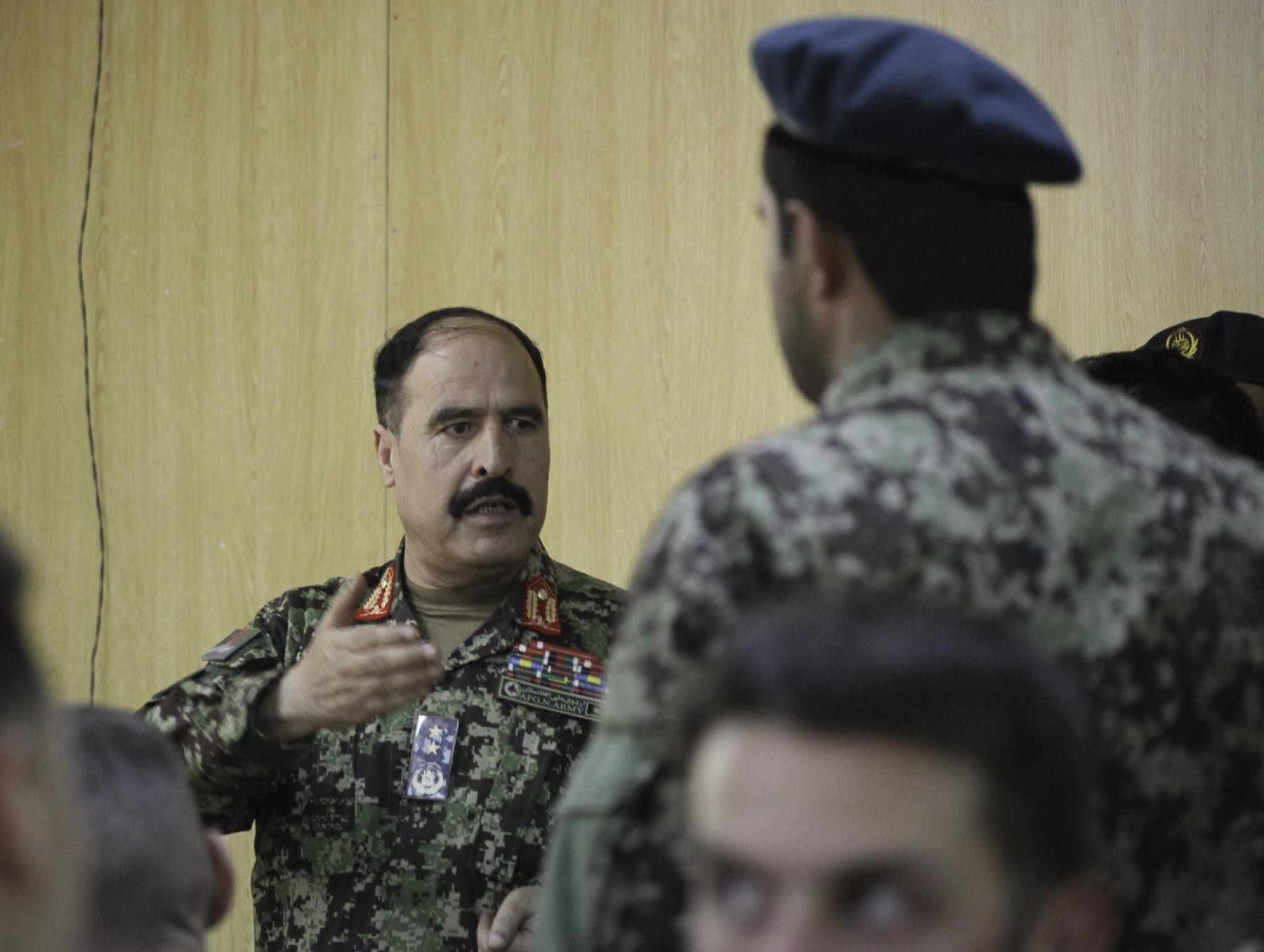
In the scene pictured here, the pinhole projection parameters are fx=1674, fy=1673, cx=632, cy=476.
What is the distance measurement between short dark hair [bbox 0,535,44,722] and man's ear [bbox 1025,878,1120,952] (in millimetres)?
506

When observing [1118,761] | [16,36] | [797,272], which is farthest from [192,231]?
[1118,761]

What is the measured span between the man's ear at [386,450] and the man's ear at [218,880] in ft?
5.47

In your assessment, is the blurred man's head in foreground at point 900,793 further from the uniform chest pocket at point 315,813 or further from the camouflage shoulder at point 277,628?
the camouflage shoulder at point 277,628

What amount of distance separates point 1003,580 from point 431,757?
1.37 meters

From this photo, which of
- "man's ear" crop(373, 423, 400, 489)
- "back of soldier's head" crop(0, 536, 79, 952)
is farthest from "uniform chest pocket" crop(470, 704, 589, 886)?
"back of soldier's head" crop(0, 536, 79, 952)

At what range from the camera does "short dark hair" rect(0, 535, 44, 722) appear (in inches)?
27.7

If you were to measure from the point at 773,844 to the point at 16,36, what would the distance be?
162 inches

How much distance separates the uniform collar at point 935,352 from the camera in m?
1.25

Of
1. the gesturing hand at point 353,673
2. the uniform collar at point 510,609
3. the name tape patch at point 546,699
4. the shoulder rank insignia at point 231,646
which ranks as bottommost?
the name tape patch at point 546,699

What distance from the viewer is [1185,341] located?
8.55ft

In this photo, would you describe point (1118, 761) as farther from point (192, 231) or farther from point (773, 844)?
point (192, 231)

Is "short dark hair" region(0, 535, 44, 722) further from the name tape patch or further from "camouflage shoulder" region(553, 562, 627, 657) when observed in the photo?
"camouflage shoulder" region(553, 562, 627, 657)

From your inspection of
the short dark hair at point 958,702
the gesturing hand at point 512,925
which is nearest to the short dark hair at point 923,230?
the short dark hair at point 958,702

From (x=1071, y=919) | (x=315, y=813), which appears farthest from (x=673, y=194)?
(x=1071, y=919)
